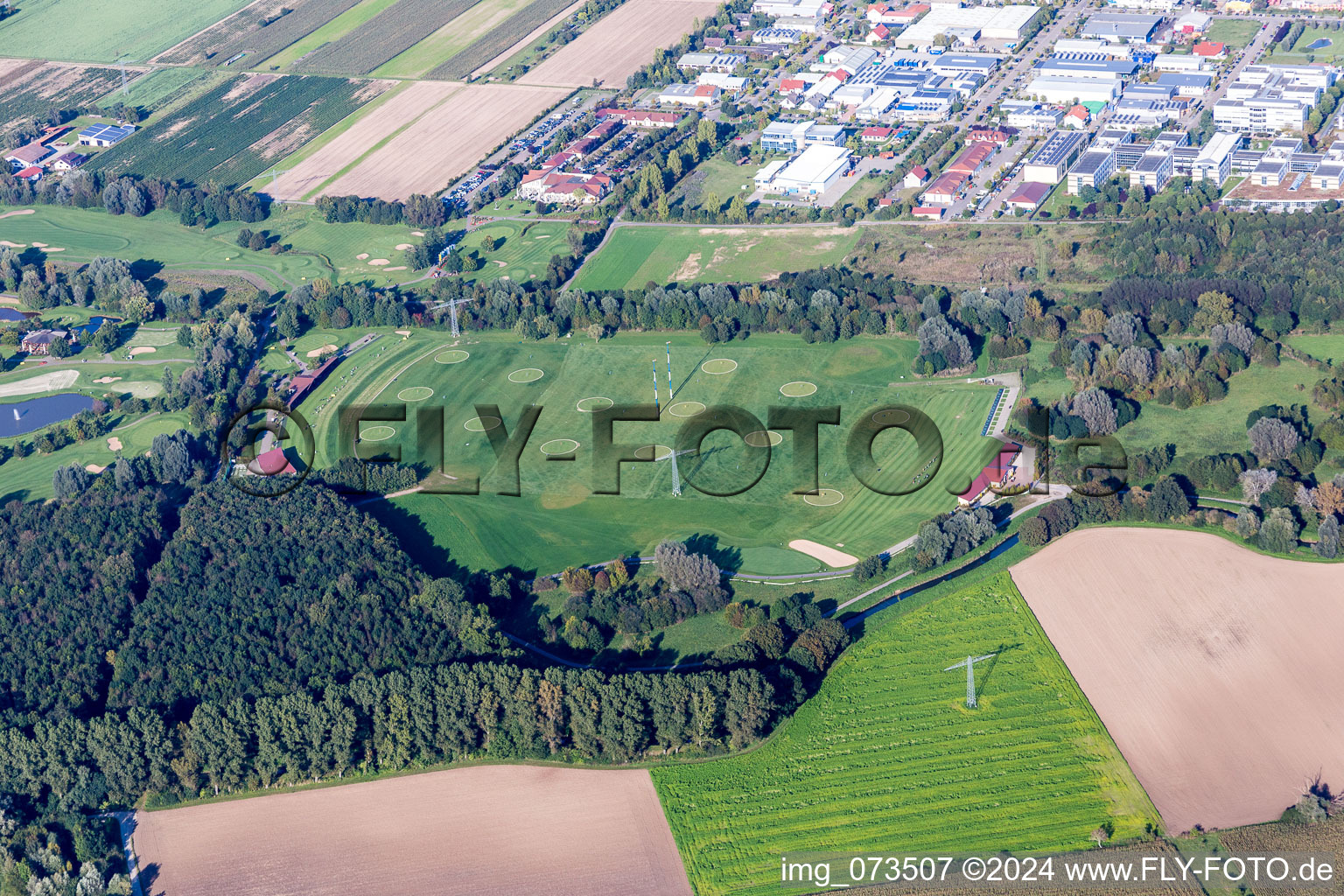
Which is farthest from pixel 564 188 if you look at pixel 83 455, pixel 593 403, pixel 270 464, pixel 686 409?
pixel 83 455

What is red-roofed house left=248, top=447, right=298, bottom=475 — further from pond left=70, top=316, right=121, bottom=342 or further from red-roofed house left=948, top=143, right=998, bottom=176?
red-roofed house left=948, top=143, right=998, bottom=176

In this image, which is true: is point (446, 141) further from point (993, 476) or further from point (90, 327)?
point (993, 476)

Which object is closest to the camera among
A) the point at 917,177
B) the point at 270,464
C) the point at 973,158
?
the point at 270,464

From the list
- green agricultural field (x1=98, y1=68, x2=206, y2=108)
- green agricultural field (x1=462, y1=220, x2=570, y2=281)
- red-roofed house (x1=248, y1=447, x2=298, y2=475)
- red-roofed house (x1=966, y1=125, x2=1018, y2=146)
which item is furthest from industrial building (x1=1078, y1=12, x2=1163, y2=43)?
red-roofed house (x1=248, y1=447, x2=298, y2=475)

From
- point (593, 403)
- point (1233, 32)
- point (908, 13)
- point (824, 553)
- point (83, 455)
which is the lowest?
point (824, 553)

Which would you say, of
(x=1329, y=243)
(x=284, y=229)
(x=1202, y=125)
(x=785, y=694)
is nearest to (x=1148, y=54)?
(x=1202, y=125)

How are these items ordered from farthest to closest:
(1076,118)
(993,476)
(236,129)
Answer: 1. (236,129)
2. (1076,118)
3. (993,476)
